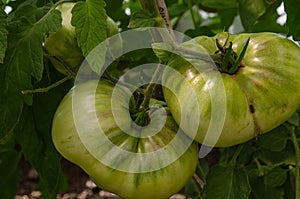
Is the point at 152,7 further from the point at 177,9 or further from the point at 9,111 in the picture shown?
the point at 177,9

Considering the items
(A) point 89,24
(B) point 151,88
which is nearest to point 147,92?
(B) point 151,88

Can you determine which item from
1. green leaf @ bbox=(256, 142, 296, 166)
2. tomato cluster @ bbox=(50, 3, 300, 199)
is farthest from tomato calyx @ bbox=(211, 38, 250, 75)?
green leaf @ bbox=(256, 142, 296, 166)

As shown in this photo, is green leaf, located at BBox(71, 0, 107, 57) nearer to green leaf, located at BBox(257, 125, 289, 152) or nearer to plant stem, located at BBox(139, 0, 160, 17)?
plant stem, located at BBox(139, 0, 160, 17)

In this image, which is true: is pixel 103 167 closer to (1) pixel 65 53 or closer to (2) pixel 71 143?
(2) pixel 71 143

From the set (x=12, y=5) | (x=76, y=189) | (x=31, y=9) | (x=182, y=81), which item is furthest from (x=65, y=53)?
(x=76, y=189)

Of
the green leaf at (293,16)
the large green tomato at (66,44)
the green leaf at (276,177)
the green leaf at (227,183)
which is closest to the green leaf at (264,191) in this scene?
the green leaf at (276,177)

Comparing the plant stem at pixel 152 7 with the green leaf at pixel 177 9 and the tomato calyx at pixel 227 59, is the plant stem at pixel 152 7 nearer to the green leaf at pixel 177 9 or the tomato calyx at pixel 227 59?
the tomato calyx at pixel 227 59
